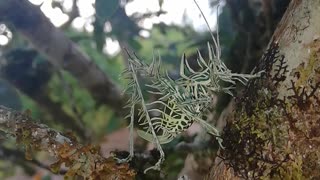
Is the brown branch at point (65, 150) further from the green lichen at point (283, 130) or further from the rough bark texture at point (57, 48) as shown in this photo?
the rough bark texture at point (57, 48)

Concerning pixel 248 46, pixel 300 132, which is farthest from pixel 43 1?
pixel 300 132

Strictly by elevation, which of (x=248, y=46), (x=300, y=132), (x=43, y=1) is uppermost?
(x=43, y=1)

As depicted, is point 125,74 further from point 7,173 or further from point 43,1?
point 7,173

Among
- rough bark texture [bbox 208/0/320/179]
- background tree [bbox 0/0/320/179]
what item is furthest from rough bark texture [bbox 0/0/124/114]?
rough bark texture [bbox 208/0/320/179]

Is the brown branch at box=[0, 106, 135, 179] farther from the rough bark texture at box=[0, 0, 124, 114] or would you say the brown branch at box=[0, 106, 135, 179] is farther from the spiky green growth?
the rough bark texture at box=[0, 0, 124, 114]

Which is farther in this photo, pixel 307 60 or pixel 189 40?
pixel 189 40

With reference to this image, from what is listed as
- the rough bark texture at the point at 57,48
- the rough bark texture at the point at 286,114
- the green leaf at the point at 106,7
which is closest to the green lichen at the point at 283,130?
the rough bark texture at the point at 286,114

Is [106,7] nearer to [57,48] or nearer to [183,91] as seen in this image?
[183,91]
